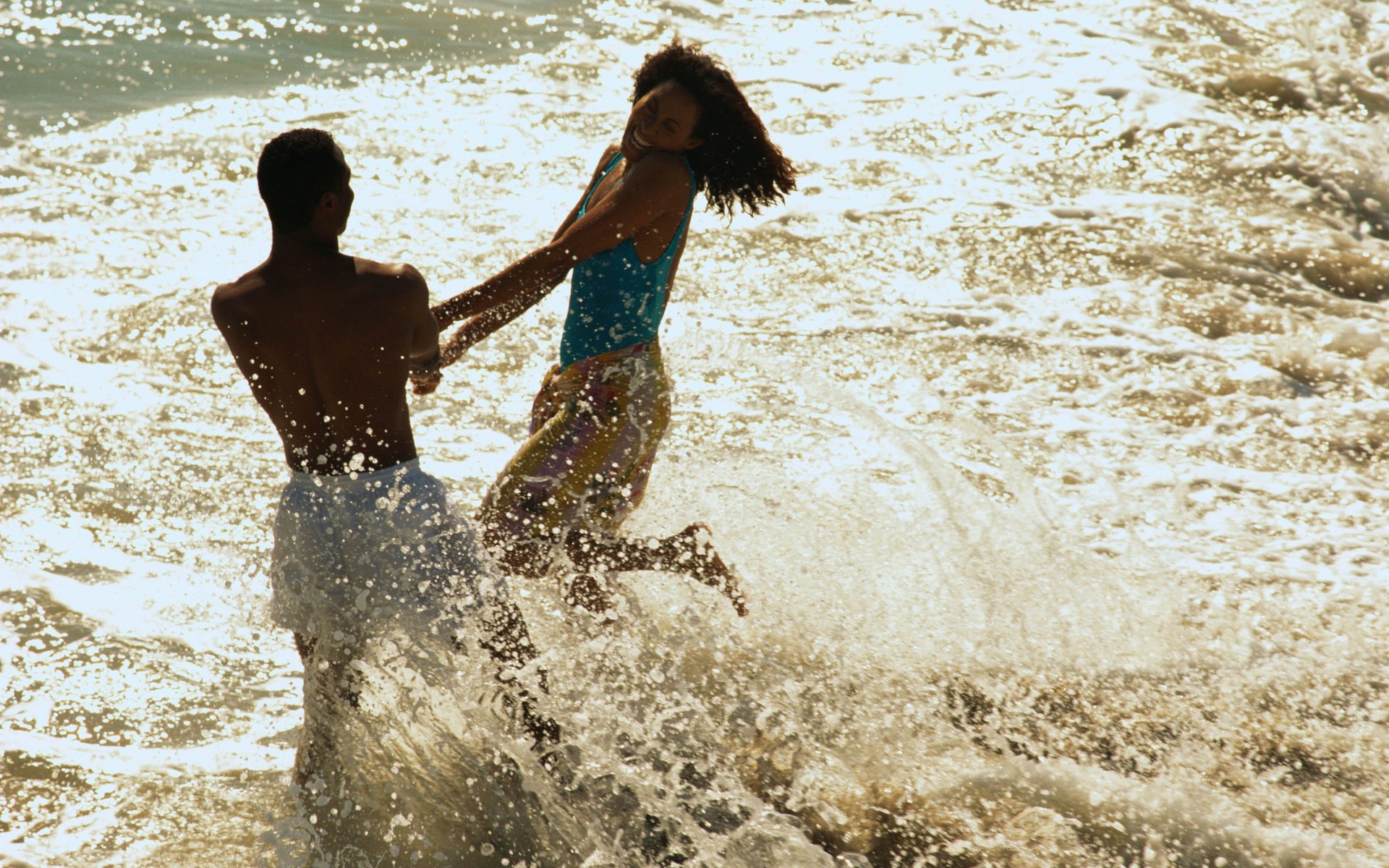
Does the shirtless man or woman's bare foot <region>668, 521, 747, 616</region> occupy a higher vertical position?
the shirtless man

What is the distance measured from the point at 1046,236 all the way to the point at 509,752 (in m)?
5.21

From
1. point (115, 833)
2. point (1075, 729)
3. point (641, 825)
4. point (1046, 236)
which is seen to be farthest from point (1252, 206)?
point (115, 833)

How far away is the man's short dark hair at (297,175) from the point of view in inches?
99.2

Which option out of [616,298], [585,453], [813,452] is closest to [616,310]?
[616,298]

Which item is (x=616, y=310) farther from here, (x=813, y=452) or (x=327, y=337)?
(x=813, y=452)

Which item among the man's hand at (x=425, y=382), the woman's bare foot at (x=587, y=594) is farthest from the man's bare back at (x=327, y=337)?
the woman's bare foot at (x=587, y=594)

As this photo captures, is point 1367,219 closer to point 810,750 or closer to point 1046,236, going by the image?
point 1046,236

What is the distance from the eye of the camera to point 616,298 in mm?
3326

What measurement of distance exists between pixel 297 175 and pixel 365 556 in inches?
34.6

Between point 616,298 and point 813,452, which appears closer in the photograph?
point 616,298

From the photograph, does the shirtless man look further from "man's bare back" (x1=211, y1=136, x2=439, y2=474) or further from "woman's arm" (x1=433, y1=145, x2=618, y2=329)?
"woman's arm" (x1=433, y1=145, x2=618, y2=329)

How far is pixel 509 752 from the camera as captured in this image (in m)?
3.08

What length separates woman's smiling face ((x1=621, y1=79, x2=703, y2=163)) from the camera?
3.19 m

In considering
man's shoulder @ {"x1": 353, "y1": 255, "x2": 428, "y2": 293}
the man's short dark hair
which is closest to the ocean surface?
man's shoulder @ {"x1": 353, "y1": 255, "x2": 428, "y2": 293}
